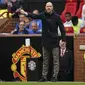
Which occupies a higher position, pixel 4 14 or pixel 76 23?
pixel 4 14

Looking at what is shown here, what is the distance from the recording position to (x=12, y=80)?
556 inches

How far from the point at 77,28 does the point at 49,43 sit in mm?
2292

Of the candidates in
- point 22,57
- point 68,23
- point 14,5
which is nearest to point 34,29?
point 68,23

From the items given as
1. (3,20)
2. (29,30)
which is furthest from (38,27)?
(3,20)

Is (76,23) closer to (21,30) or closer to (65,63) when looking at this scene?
(21,30)

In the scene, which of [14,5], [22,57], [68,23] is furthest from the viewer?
[14,5]

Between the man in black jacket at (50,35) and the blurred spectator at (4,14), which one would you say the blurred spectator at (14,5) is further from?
the man in black jacket at (50,35)

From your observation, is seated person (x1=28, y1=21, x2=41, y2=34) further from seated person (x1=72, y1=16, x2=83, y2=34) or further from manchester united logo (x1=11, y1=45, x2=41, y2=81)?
seated person (x1=72, y1=16, x2=83, y2=34)

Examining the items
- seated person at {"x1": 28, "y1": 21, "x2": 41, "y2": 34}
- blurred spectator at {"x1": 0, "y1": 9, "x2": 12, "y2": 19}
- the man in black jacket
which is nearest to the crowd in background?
seated person at {"x1": 28, "y1": 21, "x2": 41, "y2": 34}

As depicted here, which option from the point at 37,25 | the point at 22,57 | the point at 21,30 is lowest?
the point at 22,57

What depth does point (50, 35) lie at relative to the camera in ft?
42.9

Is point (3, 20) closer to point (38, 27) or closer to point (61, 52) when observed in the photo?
point (38, 27)

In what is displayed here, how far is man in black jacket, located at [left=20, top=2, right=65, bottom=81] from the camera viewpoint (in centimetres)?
1298

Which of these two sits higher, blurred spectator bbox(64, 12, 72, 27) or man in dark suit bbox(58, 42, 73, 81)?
blurred spectator bbox(64, 12, 72, 27)
